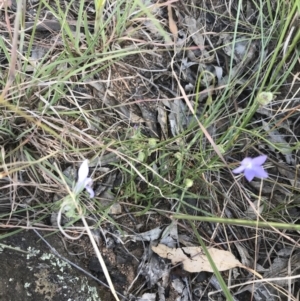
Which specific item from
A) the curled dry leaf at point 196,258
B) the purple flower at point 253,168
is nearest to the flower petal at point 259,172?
the purple flower at point 253,168

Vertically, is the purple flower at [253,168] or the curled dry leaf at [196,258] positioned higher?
the purple flower at [253,168]

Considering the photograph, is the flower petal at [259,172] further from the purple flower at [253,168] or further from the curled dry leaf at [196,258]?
the curled dry leaf at [196,258]

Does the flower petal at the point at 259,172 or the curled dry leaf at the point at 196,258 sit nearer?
the flower petal at the point at 259,172

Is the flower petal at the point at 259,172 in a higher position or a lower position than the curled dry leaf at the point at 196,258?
higher

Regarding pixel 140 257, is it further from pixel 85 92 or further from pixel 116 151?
pixel 85 92

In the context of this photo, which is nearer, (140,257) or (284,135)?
(140,257)

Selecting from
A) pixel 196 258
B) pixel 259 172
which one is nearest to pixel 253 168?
pixel 259 172

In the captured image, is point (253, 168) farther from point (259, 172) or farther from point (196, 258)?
point (196, 258)

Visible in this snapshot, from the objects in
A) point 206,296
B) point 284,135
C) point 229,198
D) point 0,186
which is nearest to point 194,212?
point 229,198
